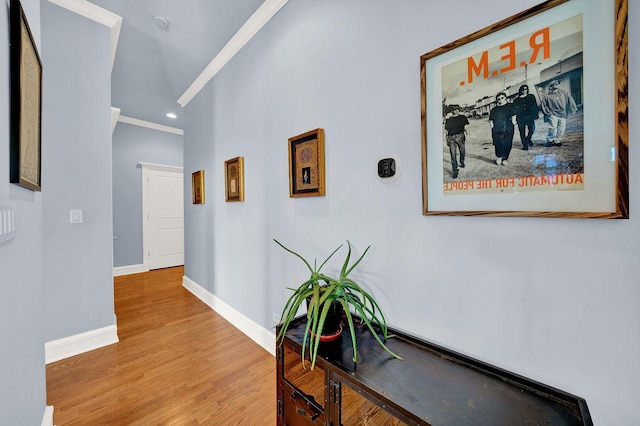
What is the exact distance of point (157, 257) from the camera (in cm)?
468

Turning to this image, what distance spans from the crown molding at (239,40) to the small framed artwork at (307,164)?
1.05 m

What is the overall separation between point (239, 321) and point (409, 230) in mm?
1971

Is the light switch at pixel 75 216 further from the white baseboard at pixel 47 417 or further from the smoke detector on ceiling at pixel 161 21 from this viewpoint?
the smoke detector on ceiling at pixel 161 21

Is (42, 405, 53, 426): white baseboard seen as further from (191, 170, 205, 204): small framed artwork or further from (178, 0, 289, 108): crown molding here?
(178, 0, 289, 108): crown molding

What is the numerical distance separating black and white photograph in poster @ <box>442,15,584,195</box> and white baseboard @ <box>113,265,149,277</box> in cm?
517

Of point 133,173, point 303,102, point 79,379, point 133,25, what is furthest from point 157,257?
point 303,102

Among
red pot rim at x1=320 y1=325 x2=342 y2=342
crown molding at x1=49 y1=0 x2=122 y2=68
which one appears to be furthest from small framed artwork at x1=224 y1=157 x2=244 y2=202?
red pot rim at x1=320 y1=325 x2=342 y2=342

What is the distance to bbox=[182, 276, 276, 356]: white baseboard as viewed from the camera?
2057 millimetres

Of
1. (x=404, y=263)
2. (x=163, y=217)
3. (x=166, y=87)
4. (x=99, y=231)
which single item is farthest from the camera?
(x=163, y=217)

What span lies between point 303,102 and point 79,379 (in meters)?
2.41

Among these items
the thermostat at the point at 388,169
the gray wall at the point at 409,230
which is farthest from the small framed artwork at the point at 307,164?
the thermostat at the point at 388,169

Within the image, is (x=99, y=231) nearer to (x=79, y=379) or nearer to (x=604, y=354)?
(x=79, y=379)

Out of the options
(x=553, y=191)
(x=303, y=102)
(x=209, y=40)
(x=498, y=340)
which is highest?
(x=209, y=40)

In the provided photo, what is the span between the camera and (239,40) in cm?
224
